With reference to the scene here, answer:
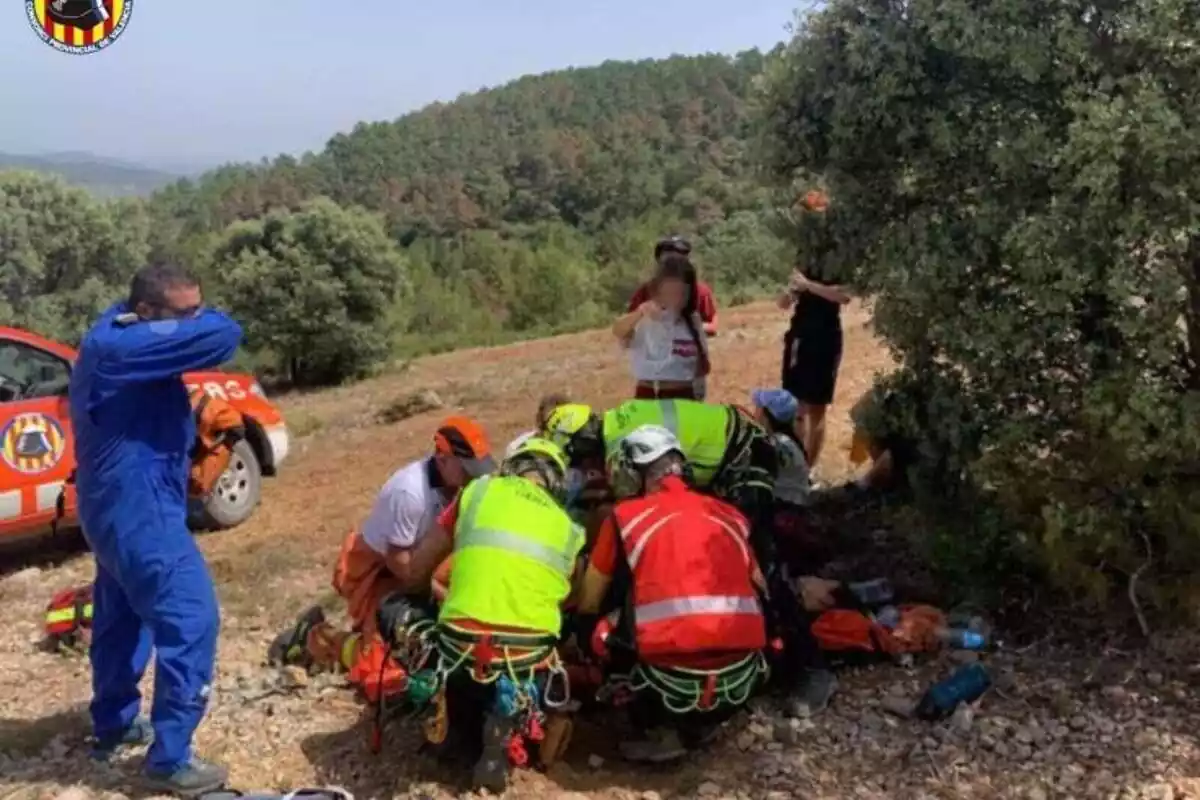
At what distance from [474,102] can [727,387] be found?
83967mm

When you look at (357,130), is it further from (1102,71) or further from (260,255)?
(1102,71)

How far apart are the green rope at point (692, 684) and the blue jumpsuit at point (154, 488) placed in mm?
1673

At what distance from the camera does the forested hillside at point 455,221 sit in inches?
902

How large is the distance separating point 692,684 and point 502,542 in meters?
0.87

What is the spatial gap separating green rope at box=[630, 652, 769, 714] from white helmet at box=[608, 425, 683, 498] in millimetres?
733

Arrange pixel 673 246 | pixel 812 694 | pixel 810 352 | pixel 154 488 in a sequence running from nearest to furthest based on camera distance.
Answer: pixel 154 488, pixel 812 694, pixel 673 246, pixel 810 352

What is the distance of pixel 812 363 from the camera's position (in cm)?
675

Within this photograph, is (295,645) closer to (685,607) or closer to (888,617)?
(685,607)

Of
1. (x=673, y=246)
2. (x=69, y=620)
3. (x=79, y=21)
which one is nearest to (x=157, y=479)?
(x=69, y=620)

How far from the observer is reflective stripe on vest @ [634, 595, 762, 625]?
441 centimetres

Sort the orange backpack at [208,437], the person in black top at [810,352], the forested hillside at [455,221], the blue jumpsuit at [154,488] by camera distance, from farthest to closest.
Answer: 1. the forested hillside at [455,221]
2. the person in black top at [810,352]
3. the orange backpack at [208,437]
4. the blue jumpsuit at [154,488]

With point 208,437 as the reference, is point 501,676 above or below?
below

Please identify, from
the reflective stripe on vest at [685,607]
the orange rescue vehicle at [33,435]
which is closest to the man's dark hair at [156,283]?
the reflective stripe on vest at [685,607]

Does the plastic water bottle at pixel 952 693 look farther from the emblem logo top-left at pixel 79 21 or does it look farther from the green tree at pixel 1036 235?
the emblem logo top-left at pixel 79 21
